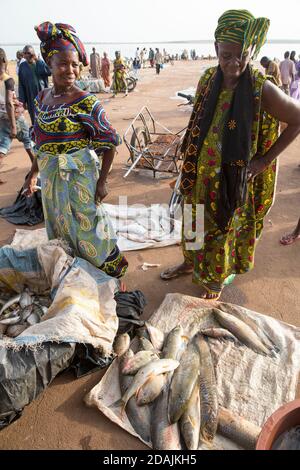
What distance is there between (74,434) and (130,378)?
1.58 ft

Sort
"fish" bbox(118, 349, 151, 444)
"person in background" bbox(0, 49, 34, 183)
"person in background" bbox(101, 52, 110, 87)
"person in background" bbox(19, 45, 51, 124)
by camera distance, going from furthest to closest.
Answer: "person in background" bbox(101, 52, 110, 87) < "person in background" bbox(19, 45, 51, 124) < "person in background" bbox(0, 49, 34, 183) < "fish" bbox(118, 349, 151, 444)

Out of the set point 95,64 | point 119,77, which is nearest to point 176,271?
point 119,77

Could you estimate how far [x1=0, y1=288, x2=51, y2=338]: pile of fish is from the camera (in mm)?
2665

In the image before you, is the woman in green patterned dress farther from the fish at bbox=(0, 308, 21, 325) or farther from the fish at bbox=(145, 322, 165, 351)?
the fish at bbox=(0, 308, 21, 325)

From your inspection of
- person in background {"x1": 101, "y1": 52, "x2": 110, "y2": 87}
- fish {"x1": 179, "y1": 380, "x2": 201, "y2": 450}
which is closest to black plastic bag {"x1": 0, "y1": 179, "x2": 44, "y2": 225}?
fish {"x1": 179, "y1": 380, "x2": 201, "y2": 450}

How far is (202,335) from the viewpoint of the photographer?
262 centimetres

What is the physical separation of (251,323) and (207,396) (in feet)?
2.59

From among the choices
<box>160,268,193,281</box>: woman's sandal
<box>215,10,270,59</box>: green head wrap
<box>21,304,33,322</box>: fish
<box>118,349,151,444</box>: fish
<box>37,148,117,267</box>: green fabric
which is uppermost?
<box>215,10,270,59</box>: green head wrap

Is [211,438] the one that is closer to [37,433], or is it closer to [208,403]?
[208,403]

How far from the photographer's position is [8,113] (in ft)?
16.8

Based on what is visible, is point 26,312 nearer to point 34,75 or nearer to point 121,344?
point 121,344

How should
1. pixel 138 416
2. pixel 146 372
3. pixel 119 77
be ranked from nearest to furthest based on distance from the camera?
pixel 138 416 → pixel 146 372 → pixel 119 77

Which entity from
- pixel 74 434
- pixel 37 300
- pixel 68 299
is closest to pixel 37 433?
pixel 74 434

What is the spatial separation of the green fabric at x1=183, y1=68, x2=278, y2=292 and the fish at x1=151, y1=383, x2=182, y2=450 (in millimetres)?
1211
